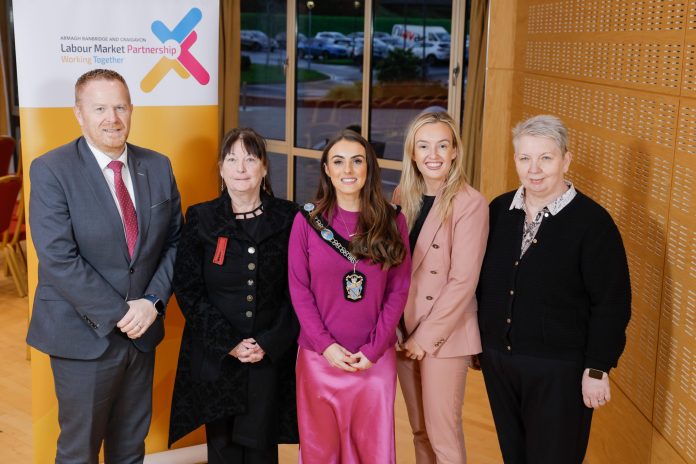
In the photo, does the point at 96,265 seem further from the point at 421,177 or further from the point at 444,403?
the point at 444,403

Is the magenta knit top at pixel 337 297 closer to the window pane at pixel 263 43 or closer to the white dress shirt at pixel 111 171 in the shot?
the white dress shirt at pixel 111 171

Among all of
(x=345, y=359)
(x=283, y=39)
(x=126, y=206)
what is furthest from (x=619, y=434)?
(x=283, y=39)

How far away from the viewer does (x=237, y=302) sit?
3012 millimetres

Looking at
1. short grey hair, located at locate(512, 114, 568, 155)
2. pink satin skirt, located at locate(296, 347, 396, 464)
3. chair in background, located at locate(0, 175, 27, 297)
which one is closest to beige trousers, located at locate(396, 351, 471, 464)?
pink satin skirt, located at locate(296, 347, 396, 464)

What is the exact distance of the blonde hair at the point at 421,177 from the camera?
3023 millimetres

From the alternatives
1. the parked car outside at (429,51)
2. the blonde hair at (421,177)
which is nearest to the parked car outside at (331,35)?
the parked car outside at (429,51)

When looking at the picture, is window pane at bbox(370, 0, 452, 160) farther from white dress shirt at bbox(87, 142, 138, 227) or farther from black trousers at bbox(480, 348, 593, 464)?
black trousers at bbox(480, 348, 593, 464)

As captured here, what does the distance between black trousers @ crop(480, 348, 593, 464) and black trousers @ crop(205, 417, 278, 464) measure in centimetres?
99

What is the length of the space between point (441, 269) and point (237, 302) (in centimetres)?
80

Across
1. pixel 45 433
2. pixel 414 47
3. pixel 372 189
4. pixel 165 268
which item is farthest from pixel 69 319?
pixel 414 47

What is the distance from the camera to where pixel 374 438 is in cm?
302

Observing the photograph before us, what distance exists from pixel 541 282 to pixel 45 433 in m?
2.30

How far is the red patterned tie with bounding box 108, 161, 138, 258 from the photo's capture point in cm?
300

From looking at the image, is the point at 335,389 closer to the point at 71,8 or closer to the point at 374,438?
the point at 374,438
